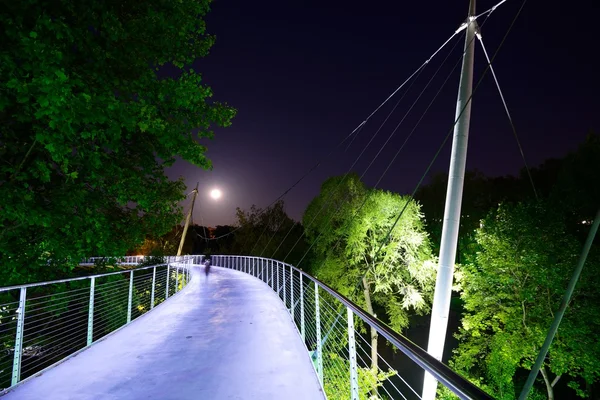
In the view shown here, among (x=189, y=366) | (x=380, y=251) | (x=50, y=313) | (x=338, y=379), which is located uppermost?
(x=380, y=251)

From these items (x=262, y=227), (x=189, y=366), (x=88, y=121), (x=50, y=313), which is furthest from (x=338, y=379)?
(x=262, y=227)

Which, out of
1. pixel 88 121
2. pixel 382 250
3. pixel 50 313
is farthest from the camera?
pixel 382 250

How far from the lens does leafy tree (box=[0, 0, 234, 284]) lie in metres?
5.14

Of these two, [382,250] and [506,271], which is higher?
[382,250]

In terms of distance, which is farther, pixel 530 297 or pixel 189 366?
pixel 530 297

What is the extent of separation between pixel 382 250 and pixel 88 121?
68.3ft

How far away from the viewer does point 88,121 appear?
18.0 ft

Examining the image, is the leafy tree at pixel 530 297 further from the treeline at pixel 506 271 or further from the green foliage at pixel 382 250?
the green foliage at pixel 382 250

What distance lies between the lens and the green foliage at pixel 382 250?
22.3 m

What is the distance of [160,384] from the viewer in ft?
12.1

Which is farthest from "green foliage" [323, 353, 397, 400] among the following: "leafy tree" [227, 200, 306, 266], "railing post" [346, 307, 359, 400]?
"leafy tree" [227, 200, 306, 266]

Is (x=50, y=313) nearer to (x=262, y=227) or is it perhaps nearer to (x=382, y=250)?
(x=382, y=250)

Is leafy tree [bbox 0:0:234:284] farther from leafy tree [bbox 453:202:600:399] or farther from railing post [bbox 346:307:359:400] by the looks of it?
leafy tree [bbox 453:202:600:399]

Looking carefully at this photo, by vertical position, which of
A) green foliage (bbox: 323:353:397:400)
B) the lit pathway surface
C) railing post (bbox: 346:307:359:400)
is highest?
railing post (bbox: 346:307:359:400)
